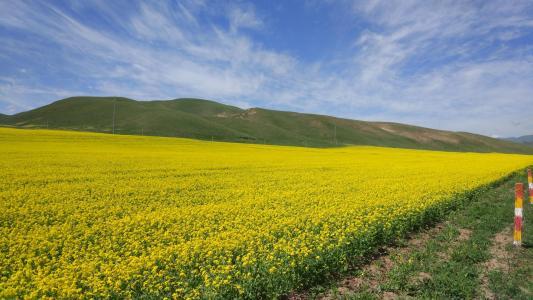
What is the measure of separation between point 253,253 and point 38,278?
4034 mm

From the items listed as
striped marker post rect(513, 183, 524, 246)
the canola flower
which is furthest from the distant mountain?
striped marker post rect(513, 183, 524, 246)

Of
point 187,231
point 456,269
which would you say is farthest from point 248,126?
point 456,269

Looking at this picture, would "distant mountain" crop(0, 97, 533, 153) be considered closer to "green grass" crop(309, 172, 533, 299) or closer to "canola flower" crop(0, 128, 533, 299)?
"canola flower" crop(0, 128, 533, 299)

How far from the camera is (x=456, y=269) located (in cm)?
760

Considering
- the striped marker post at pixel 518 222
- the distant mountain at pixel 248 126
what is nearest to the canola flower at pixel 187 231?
the striped marker post at pixel 518 222

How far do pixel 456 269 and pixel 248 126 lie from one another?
12903 centimetres

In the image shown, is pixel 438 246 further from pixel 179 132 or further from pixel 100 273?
pixel 179 132

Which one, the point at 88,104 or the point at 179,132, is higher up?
the point at 88,104

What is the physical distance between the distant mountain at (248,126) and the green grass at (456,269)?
3838 inches

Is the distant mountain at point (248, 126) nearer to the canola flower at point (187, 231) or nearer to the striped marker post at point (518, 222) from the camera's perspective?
the canola flower at point (187, 231)

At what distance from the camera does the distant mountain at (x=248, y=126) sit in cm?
11394

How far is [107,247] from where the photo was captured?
8008 millimetres

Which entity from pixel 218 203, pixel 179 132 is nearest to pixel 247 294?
pixel 218 203

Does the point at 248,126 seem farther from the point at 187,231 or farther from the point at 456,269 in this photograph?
the point at 456,269
